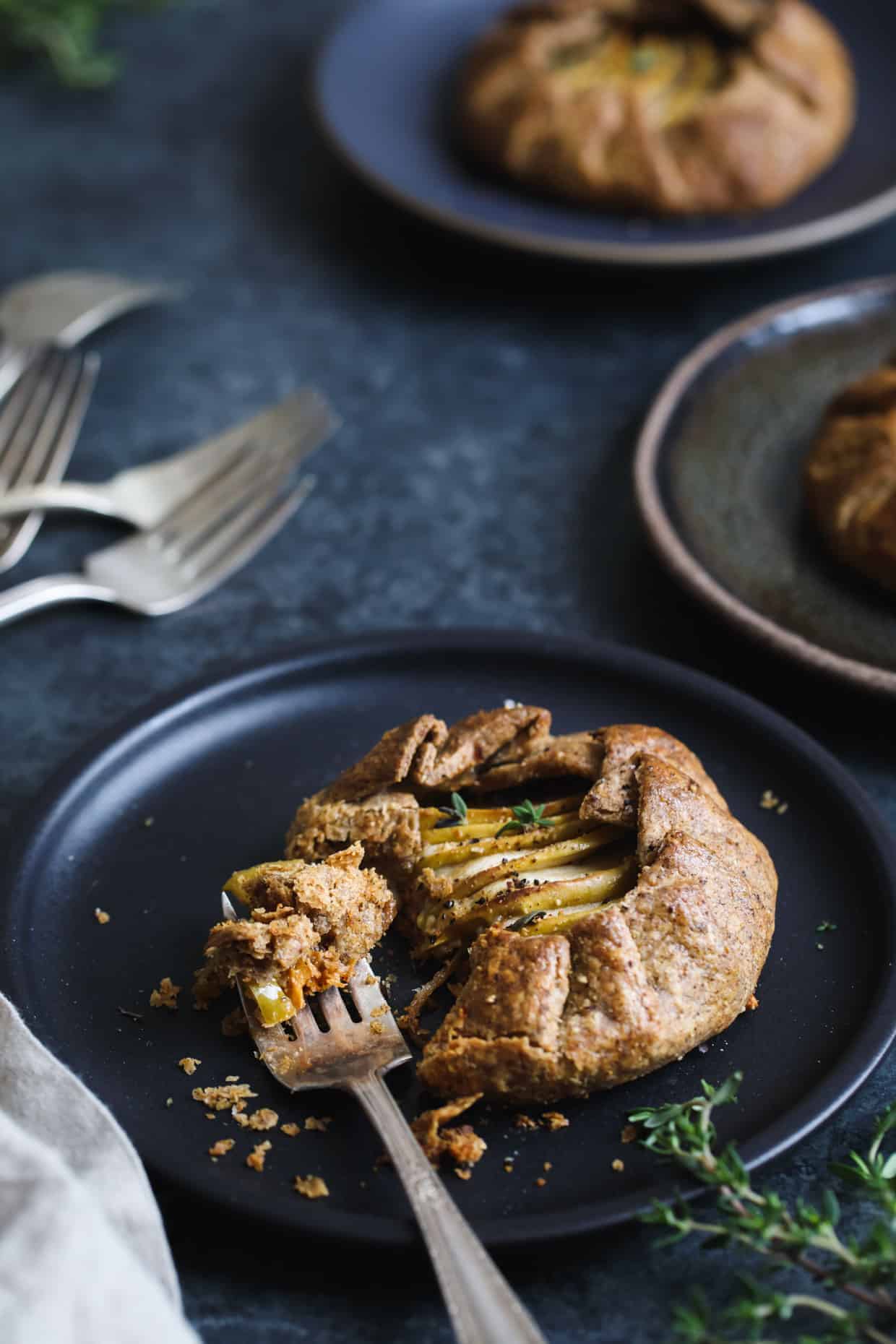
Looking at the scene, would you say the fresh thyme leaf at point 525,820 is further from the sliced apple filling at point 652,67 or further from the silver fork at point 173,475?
the sliced apple filling at point 652,67

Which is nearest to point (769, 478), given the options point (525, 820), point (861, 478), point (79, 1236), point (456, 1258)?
→ point (861, 478)

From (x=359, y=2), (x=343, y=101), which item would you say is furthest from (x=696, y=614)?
(x=359, y=2)

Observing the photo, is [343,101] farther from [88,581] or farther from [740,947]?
[740,947]

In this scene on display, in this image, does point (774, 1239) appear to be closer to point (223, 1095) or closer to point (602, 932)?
point (602, 932)

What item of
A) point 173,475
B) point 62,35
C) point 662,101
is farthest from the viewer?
point 62,35

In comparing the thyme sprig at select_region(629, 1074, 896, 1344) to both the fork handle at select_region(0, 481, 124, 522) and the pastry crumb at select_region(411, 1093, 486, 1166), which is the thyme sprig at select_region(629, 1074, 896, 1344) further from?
the fork handle at select_region(0, 481, 124, 522)

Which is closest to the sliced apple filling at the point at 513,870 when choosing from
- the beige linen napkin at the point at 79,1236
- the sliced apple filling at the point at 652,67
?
the beige linen napkin at the point at 79,1236
